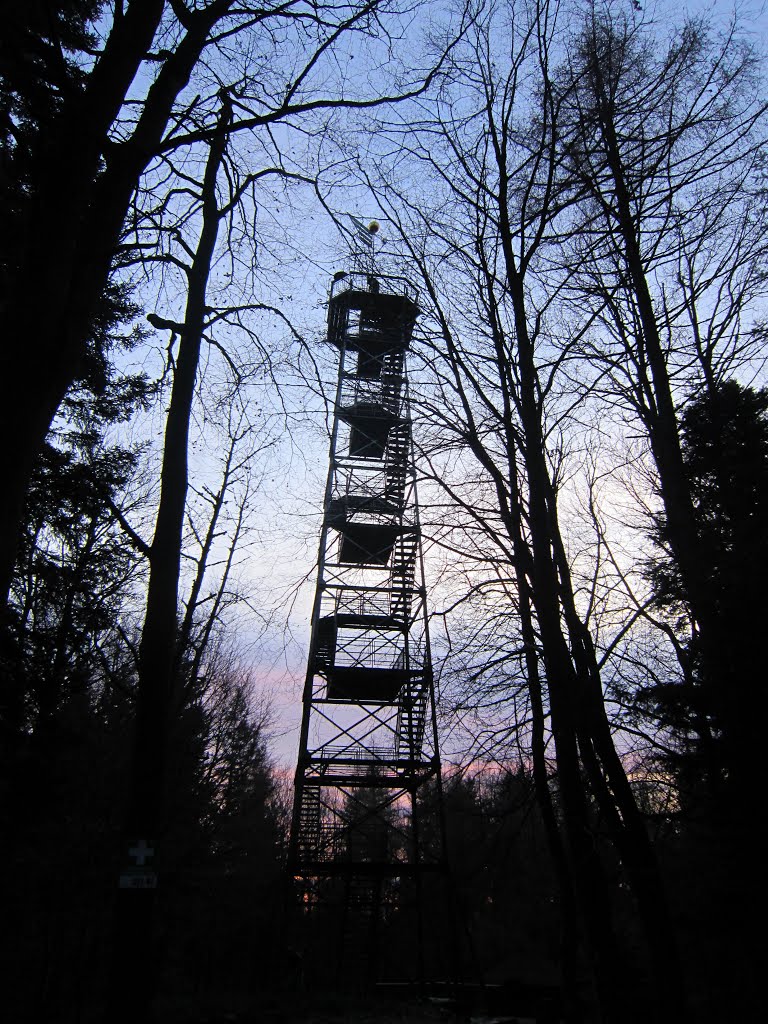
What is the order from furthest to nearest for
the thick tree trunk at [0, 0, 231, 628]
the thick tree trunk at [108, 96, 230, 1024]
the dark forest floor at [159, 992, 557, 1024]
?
the dark forest floor at [159, 992, 557, 1024]
the thick tree trunk at [108, 96, 230, 1024]
the thick tree trunk at [0, 0, 231, 628]

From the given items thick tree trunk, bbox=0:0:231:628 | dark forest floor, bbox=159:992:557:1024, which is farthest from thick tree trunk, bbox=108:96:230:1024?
dark forest floor, bbox=159:992:557:1024

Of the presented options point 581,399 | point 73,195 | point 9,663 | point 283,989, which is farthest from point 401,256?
point 283,989

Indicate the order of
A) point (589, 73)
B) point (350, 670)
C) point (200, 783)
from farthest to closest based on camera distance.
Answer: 1. point (200, 783)
2. point (350, 670)
3. point (589, 73)

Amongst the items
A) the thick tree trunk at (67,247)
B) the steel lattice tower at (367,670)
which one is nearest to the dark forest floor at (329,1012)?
the steel lattice tower at (367,670)

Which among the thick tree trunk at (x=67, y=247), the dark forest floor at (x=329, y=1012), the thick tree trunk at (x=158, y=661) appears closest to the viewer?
the thick tree trunk at (x=67, y=247)

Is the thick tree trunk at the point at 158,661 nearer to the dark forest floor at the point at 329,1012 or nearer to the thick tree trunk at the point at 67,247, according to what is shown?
the thick tree trunk at the point at 67,247

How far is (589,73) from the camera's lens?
8258 millimetres

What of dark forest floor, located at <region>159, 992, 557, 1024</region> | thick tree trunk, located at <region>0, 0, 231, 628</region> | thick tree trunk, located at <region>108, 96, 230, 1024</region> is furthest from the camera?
dark forest floor, located at <region>159, 992, 557, 1024</region>

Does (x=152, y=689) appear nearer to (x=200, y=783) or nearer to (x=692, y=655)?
(x=692, y=655)

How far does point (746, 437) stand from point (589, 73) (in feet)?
16.8

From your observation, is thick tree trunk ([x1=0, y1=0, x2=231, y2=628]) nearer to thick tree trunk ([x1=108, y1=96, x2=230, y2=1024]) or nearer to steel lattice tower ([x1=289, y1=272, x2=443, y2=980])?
thick tree trunk ([x1=108, y1=96, x2=230, y2=1024])

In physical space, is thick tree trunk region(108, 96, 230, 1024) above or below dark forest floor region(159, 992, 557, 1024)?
above

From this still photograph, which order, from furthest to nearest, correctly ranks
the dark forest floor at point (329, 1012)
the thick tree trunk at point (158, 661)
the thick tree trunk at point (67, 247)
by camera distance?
the dark forest floor at point (329, 1012)
the thick tree trunk at point (158, 661)
the thick tree trunk at point (67, 247)

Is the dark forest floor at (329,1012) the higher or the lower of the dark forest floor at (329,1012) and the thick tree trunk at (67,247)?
the lower
